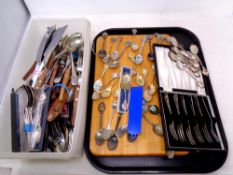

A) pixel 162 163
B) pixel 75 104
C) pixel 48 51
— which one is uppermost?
pixel 48 51

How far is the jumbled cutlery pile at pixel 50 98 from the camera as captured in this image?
18.4 inches

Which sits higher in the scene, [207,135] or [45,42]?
[45,42]

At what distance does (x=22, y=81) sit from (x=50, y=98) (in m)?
0.13

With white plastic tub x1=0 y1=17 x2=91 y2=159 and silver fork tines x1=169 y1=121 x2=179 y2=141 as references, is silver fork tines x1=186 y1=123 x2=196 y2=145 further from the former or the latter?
white plastic tub x1=0 y1=17 x2=91 y2=159

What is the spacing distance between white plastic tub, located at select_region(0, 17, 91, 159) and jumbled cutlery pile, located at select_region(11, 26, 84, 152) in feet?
0.08

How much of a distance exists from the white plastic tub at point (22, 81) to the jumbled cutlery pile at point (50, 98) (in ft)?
0.08

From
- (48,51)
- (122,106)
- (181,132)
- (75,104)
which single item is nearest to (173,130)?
(181,132)

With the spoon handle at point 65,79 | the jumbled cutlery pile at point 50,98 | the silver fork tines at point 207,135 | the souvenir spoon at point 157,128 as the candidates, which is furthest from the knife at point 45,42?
the silver fork tines at point 207,135

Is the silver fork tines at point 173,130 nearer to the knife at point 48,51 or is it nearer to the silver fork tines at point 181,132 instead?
the silver fork tines at point 181,132

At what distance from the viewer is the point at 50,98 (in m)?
0.50

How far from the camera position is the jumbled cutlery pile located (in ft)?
1.53

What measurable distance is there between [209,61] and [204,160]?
1.03 ft

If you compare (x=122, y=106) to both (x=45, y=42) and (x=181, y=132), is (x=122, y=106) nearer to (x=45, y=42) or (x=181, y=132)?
(x=181, y=132)

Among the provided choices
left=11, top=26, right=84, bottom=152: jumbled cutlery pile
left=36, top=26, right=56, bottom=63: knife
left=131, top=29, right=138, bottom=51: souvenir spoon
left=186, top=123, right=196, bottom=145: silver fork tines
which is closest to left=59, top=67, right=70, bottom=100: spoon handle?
left=11, top=26, right=84, bottom=152: jumbled cutlery pile
